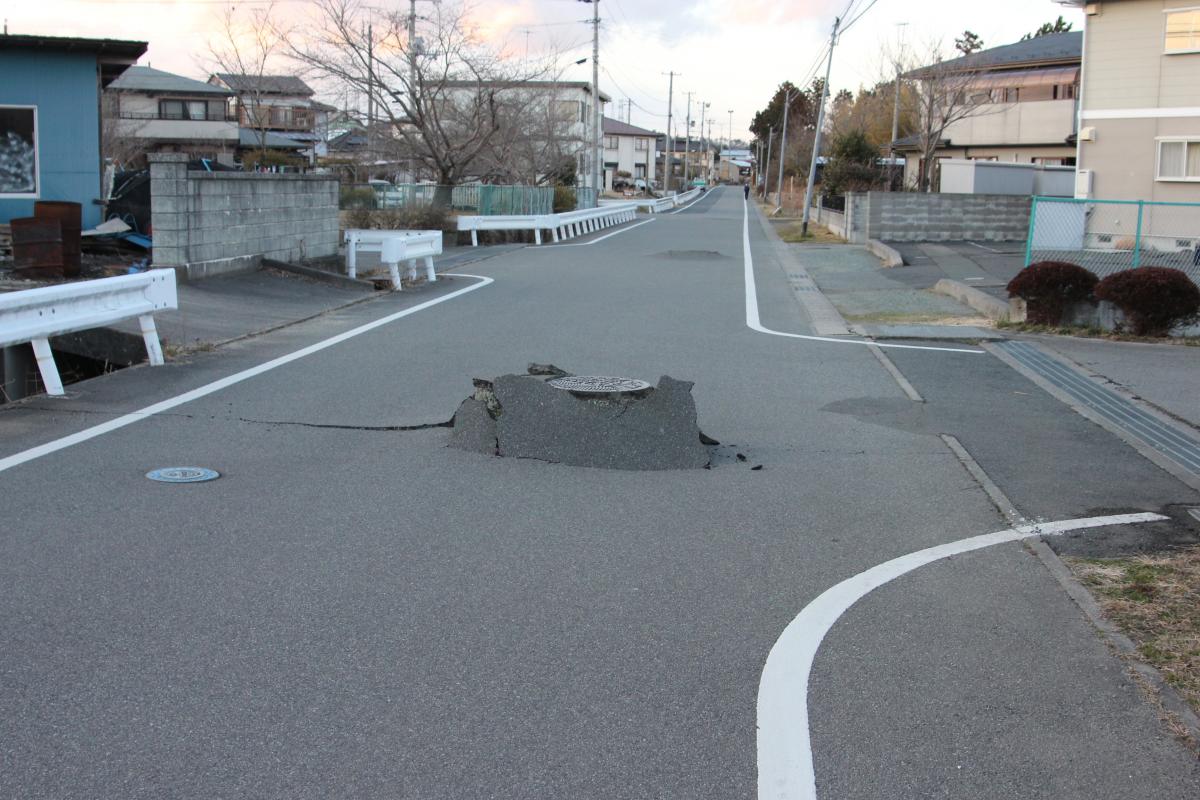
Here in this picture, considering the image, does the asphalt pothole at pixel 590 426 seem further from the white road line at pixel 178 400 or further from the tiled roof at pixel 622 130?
the tiled roof at pixel 622 130

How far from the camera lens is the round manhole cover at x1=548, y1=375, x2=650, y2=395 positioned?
790 centimetres

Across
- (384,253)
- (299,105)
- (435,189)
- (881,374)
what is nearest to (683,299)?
(384,253)

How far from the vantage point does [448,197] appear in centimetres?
A: 3869

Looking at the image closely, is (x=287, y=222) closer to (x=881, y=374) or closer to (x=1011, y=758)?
(x=881, y=374)


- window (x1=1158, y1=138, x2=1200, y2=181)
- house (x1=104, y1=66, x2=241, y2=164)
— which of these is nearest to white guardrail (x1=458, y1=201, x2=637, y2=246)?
window (x1=1158, y1=138, x2=1200, y2=181)

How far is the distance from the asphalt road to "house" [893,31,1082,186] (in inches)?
1718

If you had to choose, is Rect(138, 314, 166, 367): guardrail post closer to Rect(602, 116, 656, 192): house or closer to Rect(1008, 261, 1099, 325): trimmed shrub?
Rect(1008, 261, 1099, 325): trimmed shrub

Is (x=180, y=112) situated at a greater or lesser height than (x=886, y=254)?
greater

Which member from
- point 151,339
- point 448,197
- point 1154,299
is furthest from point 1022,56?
point 151,339

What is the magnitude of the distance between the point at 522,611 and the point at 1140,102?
2819 centimetres

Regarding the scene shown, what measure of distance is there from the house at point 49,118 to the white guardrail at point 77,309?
1001cm

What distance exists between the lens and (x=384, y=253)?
18.5 metres

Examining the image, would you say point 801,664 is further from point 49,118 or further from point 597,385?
point 49,118

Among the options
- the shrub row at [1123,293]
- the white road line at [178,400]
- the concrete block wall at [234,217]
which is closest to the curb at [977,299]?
the shrub row at [1123,293]
